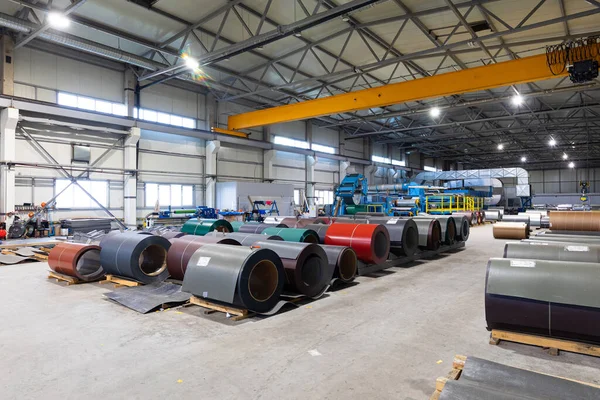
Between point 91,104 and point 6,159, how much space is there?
139 inches

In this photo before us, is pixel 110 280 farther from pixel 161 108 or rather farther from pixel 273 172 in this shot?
pixel 273 172

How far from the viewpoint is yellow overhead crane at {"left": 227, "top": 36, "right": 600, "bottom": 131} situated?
8.58 metres

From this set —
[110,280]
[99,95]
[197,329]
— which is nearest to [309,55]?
[99,95]

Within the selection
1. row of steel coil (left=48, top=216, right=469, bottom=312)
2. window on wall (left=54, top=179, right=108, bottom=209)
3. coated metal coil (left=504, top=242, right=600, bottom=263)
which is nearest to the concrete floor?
row of steel coil (left=48, top=216, right=469, bottom=312)

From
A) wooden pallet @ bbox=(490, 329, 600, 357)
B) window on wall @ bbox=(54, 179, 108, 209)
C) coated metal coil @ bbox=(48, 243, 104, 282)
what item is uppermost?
window on wall @ bbox=(54, 179, 108, 209)

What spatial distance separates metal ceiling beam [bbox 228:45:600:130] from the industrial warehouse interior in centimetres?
6

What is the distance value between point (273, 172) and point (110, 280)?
46.3ft

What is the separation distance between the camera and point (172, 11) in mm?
9961

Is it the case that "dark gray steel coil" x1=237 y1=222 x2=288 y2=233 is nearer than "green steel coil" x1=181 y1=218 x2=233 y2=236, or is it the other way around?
"dark gray steel coil" x1=237 y1=222 x2=288 y2=233

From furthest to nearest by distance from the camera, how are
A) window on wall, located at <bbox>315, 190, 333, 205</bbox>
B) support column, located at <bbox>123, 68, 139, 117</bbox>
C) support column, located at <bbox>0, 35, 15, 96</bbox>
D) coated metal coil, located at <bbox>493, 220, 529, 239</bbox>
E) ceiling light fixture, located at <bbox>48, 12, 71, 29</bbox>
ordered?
1. window on wall, located at <bbox>315, 190, 333, 205</bbox>
2. support column, located at <bbox>123, 68, 139, 117</bbox>
3. coated metal coil, located at <bbox>493, 220, 529, 239</bbox>
4. support column, located at <bbox>0, 35, 15, 96</bbox>
5. ceiling light fixture, located at <bbox>48, 12, 71, 29</bbox>

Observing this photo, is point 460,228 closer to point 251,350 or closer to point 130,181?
point 251,350

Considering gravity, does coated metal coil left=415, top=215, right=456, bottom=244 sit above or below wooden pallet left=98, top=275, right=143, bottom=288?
above

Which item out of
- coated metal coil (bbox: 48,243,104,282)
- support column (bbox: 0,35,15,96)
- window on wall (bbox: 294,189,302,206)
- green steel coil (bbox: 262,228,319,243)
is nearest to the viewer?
coated metal coil (bbox: 48,243,104,282)

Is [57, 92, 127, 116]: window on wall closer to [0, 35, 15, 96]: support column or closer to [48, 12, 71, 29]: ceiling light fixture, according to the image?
[0, 35, 15, 96]: support column
